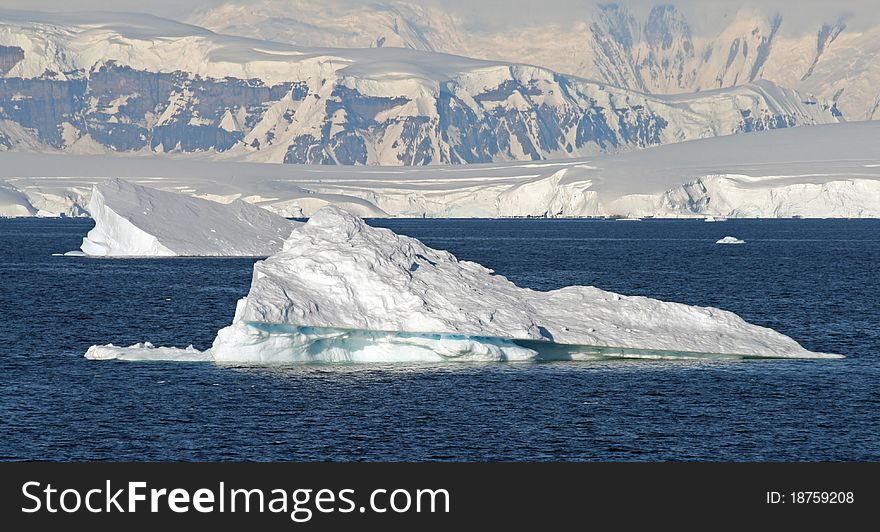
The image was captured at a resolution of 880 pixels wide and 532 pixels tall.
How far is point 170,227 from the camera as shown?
365ft

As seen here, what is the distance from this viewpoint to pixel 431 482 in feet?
90.7

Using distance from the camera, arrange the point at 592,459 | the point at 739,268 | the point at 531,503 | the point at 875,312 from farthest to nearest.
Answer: the point at 739,268
the point at 875,312
the point at 592,459
the point at 531,503

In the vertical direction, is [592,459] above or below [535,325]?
below

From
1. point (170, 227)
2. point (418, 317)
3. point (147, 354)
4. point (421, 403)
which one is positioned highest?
point (170, 227)

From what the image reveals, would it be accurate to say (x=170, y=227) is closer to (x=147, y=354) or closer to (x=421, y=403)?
(x=147, y=354)

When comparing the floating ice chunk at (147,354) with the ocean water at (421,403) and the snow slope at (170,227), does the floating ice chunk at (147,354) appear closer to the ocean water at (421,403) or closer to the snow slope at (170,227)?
the ocean water at (421,403)

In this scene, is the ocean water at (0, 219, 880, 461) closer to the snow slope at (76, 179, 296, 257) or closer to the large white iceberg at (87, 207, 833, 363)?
the large white iceberg at (87, 207, 833, 363)

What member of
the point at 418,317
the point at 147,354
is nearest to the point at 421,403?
the point at 418,317

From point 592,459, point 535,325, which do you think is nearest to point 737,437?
point 592,459

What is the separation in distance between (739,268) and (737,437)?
70.2 meters

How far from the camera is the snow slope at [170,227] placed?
4333 inches

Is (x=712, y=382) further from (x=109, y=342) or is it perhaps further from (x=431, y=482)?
(x=109, y=342)

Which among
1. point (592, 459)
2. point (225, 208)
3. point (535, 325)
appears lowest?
point (592, 459)

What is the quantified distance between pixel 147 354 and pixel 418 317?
426 inches
